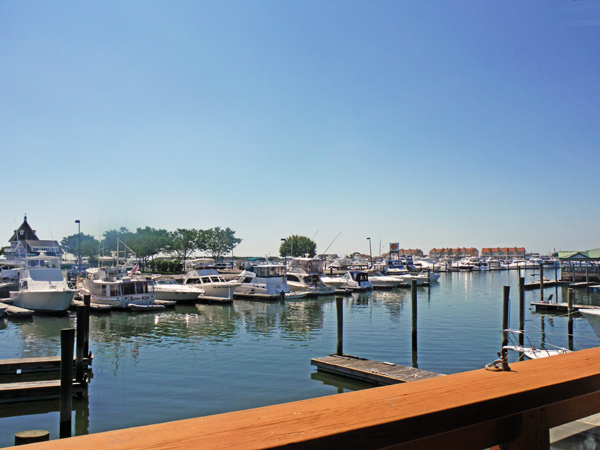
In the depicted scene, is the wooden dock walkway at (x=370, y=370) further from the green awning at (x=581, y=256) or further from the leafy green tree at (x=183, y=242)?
the leafy green tree at (x=183, y=242)

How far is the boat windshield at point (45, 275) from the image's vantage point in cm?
3600

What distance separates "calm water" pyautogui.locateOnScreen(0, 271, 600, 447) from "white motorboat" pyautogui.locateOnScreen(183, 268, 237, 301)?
2879 millimetres

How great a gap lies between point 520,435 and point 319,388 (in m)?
14.9

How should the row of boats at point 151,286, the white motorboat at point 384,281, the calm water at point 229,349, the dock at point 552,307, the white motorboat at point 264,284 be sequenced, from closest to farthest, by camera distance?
1. the calm water at point 229,349
2. the row of boats at point 151,286
3. the dock at point 552,307
4. the white motorboat at point 264,284
5. the white motorboat at point 384,281

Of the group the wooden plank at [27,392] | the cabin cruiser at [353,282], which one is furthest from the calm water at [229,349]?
the cabin cruiser at [353,282]

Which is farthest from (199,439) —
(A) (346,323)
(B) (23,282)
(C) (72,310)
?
(B) (23,282)

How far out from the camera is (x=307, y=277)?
5259 cm

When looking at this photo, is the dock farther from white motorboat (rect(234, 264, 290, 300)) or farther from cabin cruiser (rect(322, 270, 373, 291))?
white motorboat (rect(234, 264, 290, 300))

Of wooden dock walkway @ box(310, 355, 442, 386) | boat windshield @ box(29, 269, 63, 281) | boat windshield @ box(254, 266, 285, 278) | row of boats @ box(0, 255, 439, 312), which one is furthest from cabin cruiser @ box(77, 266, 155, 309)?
wooden dock walkway @ box(310, 355, 442, 386)

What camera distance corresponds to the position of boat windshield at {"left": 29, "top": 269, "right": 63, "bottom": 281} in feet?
118

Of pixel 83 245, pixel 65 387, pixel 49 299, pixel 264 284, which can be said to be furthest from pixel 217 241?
pixel 65 387

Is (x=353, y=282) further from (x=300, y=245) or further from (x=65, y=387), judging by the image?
(x=300, y=245)

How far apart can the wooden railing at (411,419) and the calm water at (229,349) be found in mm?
12236

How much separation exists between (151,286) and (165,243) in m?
76.5
